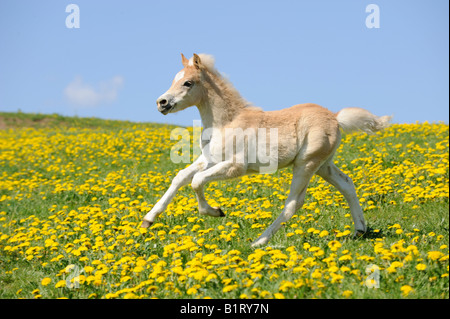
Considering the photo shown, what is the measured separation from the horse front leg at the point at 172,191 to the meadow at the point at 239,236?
23 cm

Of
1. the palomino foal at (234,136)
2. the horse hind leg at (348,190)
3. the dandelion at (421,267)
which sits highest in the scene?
the palomino foal at (234,136)

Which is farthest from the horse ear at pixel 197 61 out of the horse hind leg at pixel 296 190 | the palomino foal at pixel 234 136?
the horse hind leg at pixel 296 190

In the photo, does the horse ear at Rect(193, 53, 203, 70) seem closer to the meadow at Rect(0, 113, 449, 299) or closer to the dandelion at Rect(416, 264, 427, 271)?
the meadow at Rect(0, 113, 449, 299)

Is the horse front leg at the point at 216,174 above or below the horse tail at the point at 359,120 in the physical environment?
below

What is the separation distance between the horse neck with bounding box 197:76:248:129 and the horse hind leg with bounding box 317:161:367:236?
5.19 feet

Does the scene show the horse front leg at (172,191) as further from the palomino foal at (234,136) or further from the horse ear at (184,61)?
the horse ear at (184,61)

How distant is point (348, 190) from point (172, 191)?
8.47ft

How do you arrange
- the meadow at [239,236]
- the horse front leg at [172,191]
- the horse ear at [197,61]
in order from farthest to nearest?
the horse ear at [197,61]
the horse front leg at [172,191]
the meadow at [239,236]

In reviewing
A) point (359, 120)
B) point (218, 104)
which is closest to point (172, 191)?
point (218, 104)

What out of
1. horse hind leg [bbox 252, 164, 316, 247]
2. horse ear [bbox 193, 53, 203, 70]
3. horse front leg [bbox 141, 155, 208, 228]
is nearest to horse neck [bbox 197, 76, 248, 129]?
horse ear [bbox 193, 53, 203, 70]

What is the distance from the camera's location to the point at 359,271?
482 centimetres

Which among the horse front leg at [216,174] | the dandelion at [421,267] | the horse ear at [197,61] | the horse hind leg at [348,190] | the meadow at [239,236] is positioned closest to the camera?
the dandelion at [421,267]

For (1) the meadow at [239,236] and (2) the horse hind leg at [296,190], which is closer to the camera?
(1) the meadow at [239,236]

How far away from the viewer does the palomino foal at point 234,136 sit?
21.7ft
